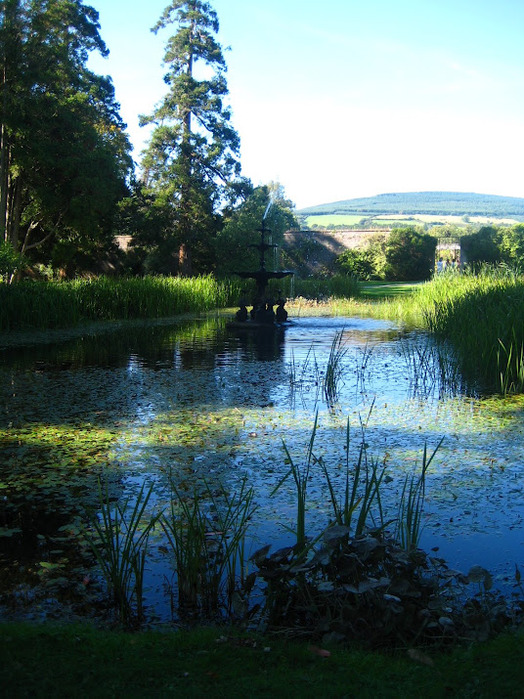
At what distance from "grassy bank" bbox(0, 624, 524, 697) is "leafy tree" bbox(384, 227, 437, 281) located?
81.8 ft

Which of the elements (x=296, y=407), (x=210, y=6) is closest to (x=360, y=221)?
(x=210, y=6)

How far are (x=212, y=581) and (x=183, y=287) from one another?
13262 millimetres

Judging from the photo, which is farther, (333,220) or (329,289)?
(333,220)

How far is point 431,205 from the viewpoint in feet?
308

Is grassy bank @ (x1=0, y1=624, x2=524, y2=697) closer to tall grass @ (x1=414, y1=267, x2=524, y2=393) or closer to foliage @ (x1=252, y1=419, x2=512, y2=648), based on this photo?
foliage @ (x1=252, y1=419, x2=512, y2=648)

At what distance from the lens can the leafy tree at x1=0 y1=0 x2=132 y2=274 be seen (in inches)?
659

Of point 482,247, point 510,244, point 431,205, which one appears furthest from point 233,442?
point 431,205

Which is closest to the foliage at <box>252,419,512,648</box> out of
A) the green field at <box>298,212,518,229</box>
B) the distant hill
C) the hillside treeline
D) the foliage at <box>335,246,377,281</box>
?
the foliage at <box>335,246,377,281</box>

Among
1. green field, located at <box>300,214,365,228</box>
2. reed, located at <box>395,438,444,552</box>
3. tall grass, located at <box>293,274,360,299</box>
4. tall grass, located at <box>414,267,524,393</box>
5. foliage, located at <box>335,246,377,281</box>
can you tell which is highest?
green field, located at <box>300,214,365,228</box>

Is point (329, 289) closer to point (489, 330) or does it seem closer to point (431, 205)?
point (489, 330)

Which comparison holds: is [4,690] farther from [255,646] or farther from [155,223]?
[155,223]

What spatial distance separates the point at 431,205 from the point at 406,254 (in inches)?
2820

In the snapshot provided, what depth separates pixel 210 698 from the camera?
5.50ft

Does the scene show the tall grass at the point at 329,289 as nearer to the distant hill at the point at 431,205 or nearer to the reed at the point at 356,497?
the reed at the point at 356,497
